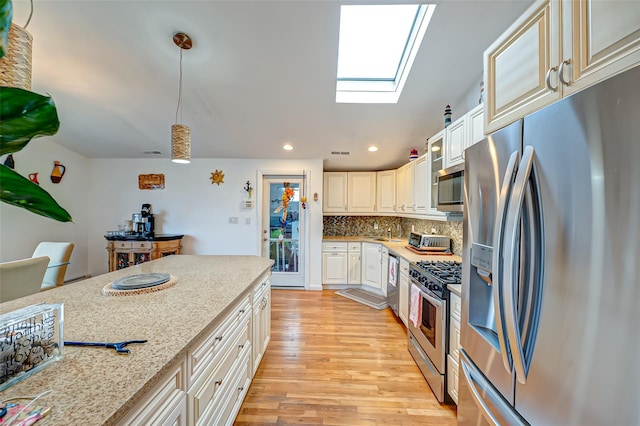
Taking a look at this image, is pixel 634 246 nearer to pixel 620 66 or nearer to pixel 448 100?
pixel 620 66

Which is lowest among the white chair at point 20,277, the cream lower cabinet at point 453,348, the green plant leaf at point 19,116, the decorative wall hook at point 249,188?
the cream lower cabinet at point 453,348

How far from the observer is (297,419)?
1.59m

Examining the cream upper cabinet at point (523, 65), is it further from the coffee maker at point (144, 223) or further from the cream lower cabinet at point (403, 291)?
the coffee maker at point (144, 223)

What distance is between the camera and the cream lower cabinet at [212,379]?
0.80 metres

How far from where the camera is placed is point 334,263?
4262 millimetres

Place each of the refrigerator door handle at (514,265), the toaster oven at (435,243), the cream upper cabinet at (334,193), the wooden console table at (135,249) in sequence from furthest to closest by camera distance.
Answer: the cream upper cabinet at (334,193), the wooden console table at (135,249), the toaster oven at (435,243), the refrigerator door handle at (514,265)

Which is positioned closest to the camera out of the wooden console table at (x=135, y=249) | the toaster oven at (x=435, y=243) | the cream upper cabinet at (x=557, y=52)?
the cream upper cabinet at (x=557, y=52)

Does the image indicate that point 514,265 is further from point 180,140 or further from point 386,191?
point 386,191

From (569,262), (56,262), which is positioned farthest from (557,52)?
(56,262)

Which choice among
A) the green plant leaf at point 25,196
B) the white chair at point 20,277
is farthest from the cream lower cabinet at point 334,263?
the green plant leaf at point 25,196

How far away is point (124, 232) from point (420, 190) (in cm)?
497

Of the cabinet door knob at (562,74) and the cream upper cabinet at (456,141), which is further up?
the cream upper cabinet at (456,141)

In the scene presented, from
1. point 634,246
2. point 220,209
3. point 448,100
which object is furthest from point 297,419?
point 220,209

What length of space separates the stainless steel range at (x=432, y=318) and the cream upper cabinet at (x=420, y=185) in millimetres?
898
